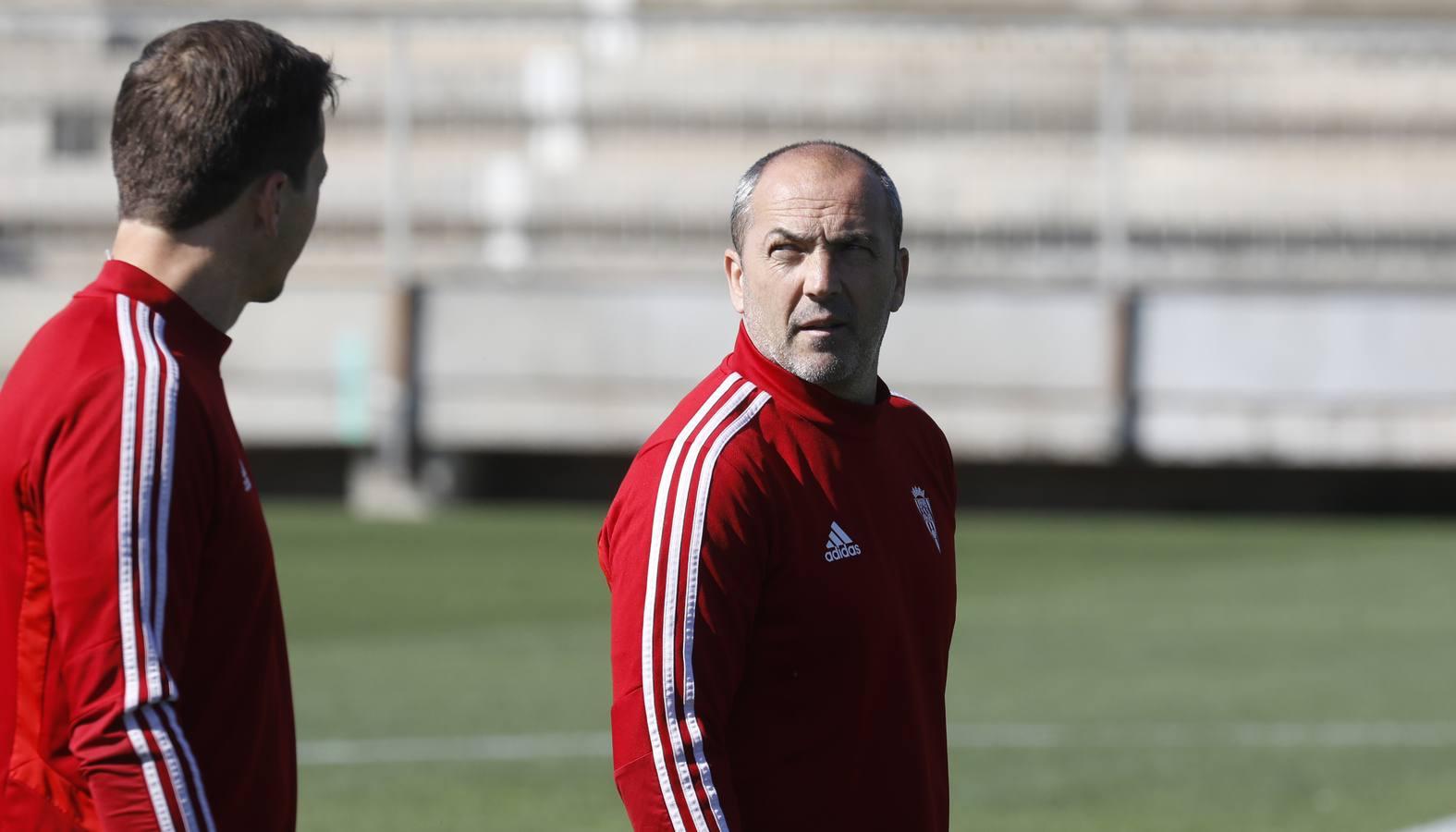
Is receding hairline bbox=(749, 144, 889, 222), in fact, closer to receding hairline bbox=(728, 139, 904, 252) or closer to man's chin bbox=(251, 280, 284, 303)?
receding hairline bbox=(728, 139, 904, 252)

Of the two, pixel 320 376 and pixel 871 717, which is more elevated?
pixel 871 717

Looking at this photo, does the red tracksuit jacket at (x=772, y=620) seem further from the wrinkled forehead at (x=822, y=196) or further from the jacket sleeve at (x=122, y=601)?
the jacket sleeve at (x=122, y=601)

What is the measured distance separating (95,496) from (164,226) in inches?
17.5

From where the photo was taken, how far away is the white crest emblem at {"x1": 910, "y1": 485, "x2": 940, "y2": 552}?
3652mm

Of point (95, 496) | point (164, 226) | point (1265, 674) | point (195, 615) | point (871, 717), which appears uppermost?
point (164, 226)

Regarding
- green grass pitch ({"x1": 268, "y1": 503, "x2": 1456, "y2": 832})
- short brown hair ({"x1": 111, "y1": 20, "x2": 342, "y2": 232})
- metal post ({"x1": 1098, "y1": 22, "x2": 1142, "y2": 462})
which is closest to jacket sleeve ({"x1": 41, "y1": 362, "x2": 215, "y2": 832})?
short brown hair ({"x1": 111, "y1": 20, "x2": 342, "y2": 232})

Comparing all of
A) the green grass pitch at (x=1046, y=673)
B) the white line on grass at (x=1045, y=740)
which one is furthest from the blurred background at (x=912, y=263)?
the white line on grass at (x=1045, y=740)

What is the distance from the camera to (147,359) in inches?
114

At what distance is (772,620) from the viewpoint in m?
3.35

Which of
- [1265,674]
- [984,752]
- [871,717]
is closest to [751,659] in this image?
[871,717]

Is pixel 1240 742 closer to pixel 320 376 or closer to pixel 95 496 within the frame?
pixel 95 496

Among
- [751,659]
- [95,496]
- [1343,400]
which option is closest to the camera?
[95,496]

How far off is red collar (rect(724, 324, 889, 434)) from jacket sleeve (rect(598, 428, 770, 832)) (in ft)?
0.71

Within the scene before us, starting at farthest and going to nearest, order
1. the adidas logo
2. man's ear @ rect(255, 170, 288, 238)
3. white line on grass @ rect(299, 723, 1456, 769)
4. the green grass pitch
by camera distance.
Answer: white line on grass @ rect(299, 723, 1456, 769), the green grass pitch, the adidas logo, man's ear @ rect(255, 170, 288, 238)
